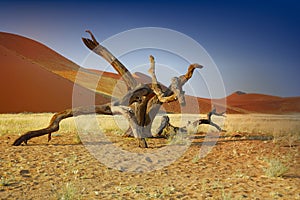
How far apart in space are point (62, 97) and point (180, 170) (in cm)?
4943

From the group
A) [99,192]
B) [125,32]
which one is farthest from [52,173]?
[125,32]

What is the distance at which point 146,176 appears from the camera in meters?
6.84

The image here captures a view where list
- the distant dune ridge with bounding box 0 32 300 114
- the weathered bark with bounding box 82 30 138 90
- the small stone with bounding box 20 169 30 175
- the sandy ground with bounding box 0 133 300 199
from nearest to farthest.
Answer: the sandy ground with bounding box 0 133 300 199
the small stone with bounding box 20 169 30 175
the weathered bark with bounding box 82 30 138 90
the distant dune ridge with bounding box 0 32 300 114

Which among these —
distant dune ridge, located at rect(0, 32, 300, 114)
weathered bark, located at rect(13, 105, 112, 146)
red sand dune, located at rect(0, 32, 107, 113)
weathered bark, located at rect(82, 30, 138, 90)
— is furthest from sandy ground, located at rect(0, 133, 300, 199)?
red sand dune, located at rect(0, 32, 107, 113)

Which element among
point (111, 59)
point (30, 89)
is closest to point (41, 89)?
point (30, 89)

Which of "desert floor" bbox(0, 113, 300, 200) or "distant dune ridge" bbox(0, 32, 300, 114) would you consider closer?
"desert floor" bbox(0, 113, 300, 200)

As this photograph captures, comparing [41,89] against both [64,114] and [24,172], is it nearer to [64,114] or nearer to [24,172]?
[64,114]

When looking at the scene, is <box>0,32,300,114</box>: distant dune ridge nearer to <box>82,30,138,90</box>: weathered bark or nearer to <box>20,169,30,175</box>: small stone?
<box>82,30,138,90</box>: weathered bark

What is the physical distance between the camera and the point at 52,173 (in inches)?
267

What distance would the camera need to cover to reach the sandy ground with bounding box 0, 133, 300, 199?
5.54 metres

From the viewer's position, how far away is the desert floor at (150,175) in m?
5.55

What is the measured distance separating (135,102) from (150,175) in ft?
17.2

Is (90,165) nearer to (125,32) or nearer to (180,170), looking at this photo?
(180,170)

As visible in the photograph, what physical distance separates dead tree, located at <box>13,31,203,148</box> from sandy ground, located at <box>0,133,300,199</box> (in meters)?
0.92
